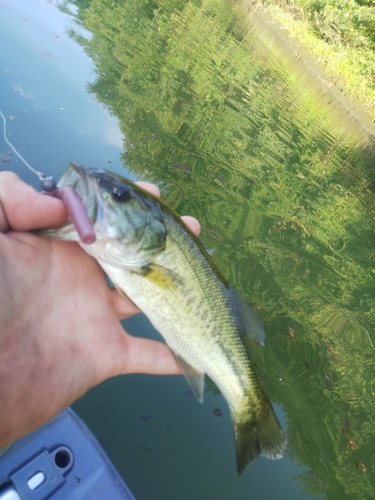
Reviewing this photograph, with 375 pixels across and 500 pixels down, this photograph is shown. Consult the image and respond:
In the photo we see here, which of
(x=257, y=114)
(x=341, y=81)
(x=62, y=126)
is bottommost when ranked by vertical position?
(x=62, y=126)

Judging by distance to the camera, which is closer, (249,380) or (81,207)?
(81,207)

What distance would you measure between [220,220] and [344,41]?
3686 centimetres

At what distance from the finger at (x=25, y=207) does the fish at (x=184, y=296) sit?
281 mm

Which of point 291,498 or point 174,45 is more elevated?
point 174,45

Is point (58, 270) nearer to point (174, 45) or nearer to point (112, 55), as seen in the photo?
point (112, 55)

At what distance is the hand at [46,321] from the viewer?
2039 mm

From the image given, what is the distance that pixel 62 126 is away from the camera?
253 inches

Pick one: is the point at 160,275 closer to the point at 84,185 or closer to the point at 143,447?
the point at 84,185

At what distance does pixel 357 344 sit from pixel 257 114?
1041 centimetres

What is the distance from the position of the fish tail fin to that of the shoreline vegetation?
104ft

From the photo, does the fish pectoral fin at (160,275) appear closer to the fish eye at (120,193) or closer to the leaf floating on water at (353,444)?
the fish eye at (120,193)

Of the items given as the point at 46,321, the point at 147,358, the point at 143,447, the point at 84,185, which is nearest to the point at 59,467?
the point at 147,358

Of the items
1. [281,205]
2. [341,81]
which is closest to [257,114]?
[281,205]

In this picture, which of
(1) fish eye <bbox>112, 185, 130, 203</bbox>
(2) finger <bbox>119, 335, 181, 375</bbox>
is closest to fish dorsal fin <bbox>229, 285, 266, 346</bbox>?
(2) finger <bbox>119, 335, 181, 375</bbox>
